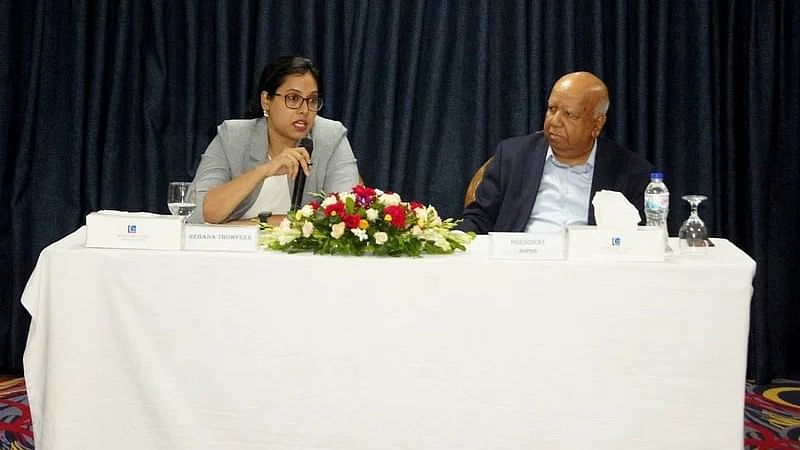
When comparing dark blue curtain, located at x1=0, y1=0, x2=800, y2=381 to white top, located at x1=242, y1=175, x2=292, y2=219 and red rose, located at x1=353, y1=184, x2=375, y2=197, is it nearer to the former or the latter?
white top, located at x1=242, y1=175, x2=292, y2=219

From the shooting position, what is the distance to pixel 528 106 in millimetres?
4742

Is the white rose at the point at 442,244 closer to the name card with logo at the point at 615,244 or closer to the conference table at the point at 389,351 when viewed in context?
the conference table at the point at 389,351

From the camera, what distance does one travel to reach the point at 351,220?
2721mm

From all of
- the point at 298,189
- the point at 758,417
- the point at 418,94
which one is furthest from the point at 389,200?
the point at 758,417

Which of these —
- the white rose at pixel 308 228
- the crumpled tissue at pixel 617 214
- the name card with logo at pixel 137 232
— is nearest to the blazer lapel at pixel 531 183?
the crumpled tissue at pixel 617 214

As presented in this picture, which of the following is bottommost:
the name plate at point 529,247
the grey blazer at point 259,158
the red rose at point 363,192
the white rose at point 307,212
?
the name plate at point 529,247

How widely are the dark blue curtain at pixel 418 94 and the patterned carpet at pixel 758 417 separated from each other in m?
0.19

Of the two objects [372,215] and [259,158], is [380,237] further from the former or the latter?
[259,158]

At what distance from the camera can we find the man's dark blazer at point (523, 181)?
3879 mm

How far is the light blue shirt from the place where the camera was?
391 centimetres

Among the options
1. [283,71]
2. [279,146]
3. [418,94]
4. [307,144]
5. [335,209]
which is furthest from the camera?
[418,94]

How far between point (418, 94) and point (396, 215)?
2.20 metres

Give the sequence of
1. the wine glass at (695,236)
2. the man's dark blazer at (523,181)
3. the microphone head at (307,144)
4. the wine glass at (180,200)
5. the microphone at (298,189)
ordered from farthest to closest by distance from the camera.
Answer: the man's dark blazer at (523,181)
the microphone head at (307,144)
the microphone at (298,189)
the wine glass at (180,200)
the wine glass at (695,236)

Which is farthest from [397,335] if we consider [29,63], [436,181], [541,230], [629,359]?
[29,63]
